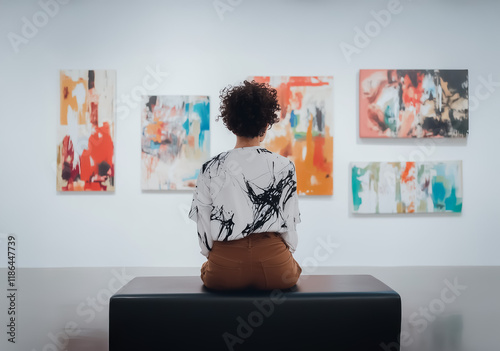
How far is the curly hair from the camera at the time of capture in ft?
8.10

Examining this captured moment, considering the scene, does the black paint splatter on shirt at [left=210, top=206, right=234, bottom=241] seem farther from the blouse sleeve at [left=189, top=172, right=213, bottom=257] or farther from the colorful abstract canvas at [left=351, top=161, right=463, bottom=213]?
the colorful abstract canvas at [left=351, top=161, right=463, bottom=213]

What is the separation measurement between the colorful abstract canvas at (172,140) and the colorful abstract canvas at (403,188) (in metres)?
1.95

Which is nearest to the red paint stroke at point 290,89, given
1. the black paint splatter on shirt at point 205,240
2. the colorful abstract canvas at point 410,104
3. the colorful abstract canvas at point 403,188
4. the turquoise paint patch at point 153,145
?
the colorful abstract canvas at point 410,104

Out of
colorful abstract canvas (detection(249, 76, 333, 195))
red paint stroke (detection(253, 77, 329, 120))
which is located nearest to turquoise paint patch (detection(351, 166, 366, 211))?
colorful abstract canvas (detection(249, 76, 333, 195))

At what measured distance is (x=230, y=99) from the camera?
253 centimetres

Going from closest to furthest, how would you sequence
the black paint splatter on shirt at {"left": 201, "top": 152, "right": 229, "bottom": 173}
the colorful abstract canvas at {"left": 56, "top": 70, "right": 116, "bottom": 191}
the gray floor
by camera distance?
the black paint splatter on shirt at {"left": 201, "top": 152, "right": 229, "bottom": 173} → the gray floor → the colorful abstract canvas at {"left": 56, "top": 70, "right": 116, "bottom": 191}

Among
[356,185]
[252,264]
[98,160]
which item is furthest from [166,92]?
[252,264]

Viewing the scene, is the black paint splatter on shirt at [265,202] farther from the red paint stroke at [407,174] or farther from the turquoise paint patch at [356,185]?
the red paint stroke at [407,174]

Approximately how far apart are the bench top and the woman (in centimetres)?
A: 9

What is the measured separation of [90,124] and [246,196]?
11.2 feet

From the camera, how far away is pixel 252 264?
2.32m

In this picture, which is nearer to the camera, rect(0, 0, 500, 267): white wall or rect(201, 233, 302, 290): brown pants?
rect(201, 233, 302, 290): brown pants

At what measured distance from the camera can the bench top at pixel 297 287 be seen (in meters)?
2.33

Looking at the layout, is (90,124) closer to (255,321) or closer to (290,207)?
(290,207)
